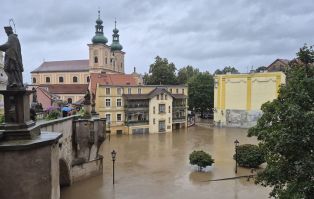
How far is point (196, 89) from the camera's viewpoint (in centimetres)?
6825

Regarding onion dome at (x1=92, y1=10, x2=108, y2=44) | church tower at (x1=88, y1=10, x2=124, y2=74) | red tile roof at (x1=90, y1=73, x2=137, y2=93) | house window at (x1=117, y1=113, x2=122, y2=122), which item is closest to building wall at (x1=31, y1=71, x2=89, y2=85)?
church tower at (x1=88, y1=10, x2=124, y2=74)

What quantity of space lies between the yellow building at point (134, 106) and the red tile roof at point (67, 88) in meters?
17.6

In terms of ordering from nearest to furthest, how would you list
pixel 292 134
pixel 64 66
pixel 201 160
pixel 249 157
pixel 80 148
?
pixel 292 134 → pixel 80 148 → pixel 201 160 → pixel 249 157 → pixel 64 66

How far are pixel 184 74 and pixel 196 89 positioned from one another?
45.8 feet

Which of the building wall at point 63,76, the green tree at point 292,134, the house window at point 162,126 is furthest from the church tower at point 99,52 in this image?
the green tree at point 292,134

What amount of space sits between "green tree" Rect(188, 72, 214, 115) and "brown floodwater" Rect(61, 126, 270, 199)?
25.1 meters

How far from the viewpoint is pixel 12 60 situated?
9031mm

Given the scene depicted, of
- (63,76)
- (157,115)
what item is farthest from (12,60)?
(63,76)

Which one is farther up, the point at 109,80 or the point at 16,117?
the point at 109,80

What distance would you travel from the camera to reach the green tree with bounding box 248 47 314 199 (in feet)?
32.5

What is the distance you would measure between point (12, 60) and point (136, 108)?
4177 cm

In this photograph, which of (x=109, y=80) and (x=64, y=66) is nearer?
(x=109, y=80)

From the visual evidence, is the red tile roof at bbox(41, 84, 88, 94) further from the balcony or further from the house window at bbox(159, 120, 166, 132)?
the house window at bbox(159, 120, 166, 132)

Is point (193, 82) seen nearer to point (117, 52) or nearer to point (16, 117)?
point (117, 52)
